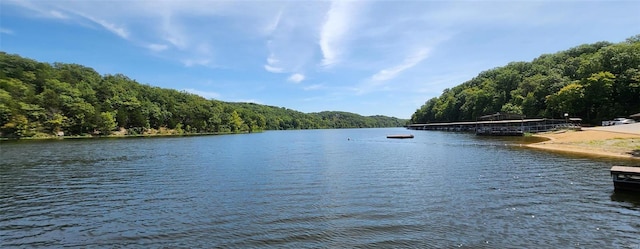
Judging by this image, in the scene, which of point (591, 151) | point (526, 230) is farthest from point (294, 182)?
point (591, 151)

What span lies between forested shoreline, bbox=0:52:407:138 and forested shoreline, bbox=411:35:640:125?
440ft

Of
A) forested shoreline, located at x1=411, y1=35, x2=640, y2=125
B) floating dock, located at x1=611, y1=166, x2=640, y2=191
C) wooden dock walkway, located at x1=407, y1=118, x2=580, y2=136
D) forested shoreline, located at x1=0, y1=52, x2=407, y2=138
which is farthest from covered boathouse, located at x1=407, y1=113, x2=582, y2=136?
forested shoreline, located at x1=0, y1=52, x2=407, y2=138

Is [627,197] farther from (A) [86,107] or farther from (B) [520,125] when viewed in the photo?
(A) [86,107]

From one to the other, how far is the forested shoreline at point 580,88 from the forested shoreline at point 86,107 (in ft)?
440

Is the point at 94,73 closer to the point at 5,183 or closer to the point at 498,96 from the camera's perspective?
the point at 5,183

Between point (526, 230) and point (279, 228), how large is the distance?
931cm

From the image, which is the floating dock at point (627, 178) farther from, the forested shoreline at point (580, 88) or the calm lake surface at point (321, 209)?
the forested shoreline at point (580, 88)

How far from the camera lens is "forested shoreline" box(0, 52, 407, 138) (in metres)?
89.1

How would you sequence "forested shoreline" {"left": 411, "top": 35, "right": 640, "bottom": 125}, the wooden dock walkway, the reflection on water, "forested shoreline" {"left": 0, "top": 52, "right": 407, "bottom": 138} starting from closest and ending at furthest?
the reflection on water, the wooden dock walkway, "forested shoreline" {"left": 411, "top": 35, "right": 640, "bottom": 125}, "forested shoreline" {"left": 0, "top": 52, "right": 407, "bottom": 138}

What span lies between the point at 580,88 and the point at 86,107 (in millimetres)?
145136

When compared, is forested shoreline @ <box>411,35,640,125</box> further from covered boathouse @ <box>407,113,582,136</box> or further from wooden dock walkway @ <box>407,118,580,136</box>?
wooden dock walkway @ <box>407,118,580,136</box>

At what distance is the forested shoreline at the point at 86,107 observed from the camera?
8906 cm

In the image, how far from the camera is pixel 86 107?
105m

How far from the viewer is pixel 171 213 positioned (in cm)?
1551
